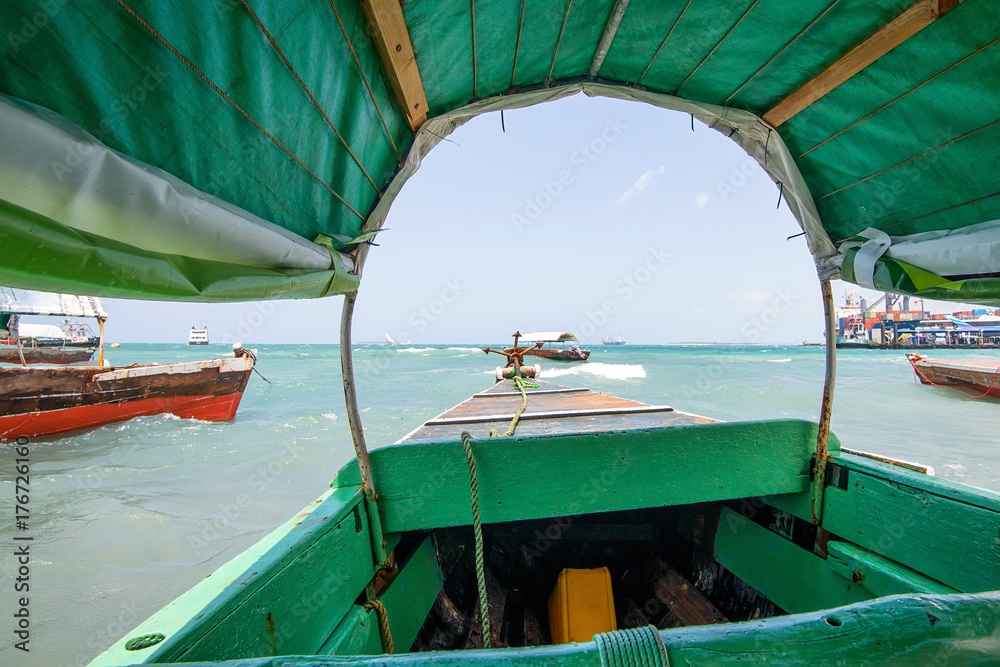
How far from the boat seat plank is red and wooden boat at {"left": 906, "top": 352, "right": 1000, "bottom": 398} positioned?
Result: 16116 millimetres

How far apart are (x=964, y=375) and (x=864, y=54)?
17910 mm

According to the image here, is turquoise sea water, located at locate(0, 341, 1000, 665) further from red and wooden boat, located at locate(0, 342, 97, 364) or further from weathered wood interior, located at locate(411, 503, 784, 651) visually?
red and wooden boat, located at locate(0, 342, 97, 364)

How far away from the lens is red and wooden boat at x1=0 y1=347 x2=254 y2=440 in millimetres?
7676

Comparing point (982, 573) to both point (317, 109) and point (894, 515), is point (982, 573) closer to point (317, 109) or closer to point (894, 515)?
point (894, 515)

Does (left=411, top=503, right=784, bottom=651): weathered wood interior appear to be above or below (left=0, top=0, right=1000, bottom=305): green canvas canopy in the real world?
below

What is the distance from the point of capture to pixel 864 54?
1.49 meters

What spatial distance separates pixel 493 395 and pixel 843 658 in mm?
4576

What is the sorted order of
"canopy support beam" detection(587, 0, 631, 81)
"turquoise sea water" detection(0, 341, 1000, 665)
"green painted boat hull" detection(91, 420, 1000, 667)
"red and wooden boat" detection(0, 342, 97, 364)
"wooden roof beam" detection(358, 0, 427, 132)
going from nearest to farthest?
"green painted boat hull" detection(91, 420, 1000, 667)
"wooden roof beam" detection(358, 0, 427, 132)
"canopy support beam" detection(587, 0, 631, 81)
"turquoise sea water" detection(0, 341, 1000, 665)
"red and wooden boat" detection(0, 342, 97, 364)

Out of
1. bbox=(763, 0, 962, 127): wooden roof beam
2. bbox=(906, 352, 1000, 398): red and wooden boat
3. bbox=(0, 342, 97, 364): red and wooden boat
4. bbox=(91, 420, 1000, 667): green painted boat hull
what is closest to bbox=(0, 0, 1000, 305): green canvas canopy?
bbox=(763, 0, 962, 127): wooden roof beam

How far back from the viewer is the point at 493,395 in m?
5.16

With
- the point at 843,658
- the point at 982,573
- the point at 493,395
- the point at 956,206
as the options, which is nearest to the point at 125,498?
the point at 493,395

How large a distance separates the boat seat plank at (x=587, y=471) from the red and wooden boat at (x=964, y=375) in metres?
16.1

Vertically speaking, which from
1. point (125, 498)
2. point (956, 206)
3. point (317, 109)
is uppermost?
point (317, 109)

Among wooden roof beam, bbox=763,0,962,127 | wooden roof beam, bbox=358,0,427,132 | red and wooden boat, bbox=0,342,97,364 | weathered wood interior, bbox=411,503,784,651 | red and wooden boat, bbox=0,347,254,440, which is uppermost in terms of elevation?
wooden roof beam, bbox=358,0,427,132
